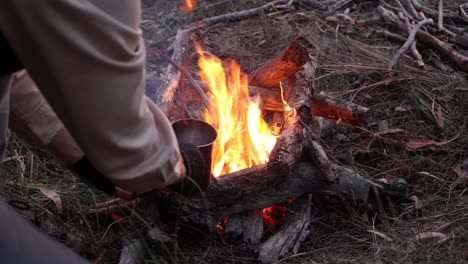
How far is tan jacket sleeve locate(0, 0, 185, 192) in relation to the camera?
1.36 m

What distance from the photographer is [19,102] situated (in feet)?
6.55

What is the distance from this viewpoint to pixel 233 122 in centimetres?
295

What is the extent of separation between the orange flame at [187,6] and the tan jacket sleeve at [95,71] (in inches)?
151

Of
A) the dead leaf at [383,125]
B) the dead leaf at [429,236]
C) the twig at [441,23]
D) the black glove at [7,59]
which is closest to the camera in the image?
the black glove at [7,59]

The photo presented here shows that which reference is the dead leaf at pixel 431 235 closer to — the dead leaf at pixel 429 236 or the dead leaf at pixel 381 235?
the dead leaf at pixel 429 236

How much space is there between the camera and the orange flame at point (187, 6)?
535cm

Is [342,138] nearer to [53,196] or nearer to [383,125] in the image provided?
[383,125]

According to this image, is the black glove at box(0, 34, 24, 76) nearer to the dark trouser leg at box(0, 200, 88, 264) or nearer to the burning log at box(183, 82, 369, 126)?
the dark trouser leg at box(0, 200, 88, 264)

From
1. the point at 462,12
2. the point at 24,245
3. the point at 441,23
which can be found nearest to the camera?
the point at 24,245

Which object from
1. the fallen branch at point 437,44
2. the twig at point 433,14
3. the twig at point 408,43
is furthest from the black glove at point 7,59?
the twig at point 433,14

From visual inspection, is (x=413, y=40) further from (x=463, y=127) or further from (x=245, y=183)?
(x=245, y=183)

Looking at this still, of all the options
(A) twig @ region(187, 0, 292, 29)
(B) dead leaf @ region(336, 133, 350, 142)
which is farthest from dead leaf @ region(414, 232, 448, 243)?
(A) twig @ region(187, 0, 292, 29)

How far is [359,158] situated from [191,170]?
146cm

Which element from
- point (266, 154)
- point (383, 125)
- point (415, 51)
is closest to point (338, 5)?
point (415, 51)
